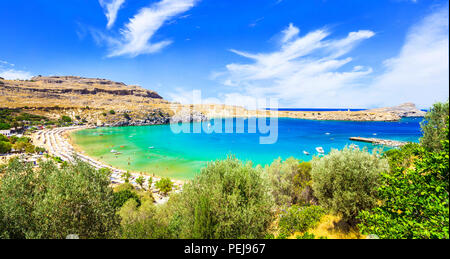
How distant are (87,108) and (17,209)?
6172 inches

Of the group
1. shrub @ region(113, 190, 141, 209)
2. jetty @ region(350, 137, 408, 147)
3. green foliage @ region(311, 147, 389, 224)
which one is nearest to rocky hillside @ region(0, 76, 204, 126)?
shrub @ region(113, 190, 141, 209)

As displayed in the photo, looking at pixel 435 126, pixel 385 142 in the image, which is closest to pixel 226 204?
pixel 435 126

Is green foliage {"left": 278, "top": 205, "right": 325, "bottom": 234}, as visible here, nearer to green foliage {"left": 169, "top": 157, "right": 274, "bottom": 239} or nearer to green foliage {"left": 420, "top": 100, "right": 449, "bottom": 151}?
green foliage {"left": 169, "top": 157, "right": 274, "bottom": 239}

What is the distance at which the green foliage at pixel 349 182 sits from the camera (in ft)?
36.4

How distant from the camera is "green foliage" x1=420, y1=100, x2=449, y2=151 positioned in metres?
17.0

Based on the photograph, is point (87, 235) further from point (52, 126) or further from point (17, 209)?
point (52, 126)

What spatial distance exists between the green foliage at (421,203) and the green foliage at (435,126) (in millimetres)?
16434

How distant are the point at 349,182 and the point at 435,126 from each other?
1552 cm

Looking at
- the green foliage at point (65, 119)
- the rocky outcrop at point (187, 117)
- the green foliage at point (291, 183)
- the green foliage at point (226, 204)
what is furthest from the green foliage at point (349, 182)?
the rocky outcrop at point (187, 117)

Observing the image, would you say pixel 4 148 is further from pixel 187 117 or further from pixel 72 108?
pixel 187 117

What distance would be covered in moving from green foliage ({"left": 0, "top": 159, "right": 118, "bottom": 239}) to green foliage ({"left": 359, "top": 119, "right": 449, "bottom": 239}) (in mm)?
13066

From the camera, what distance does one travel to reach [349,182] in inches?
454
